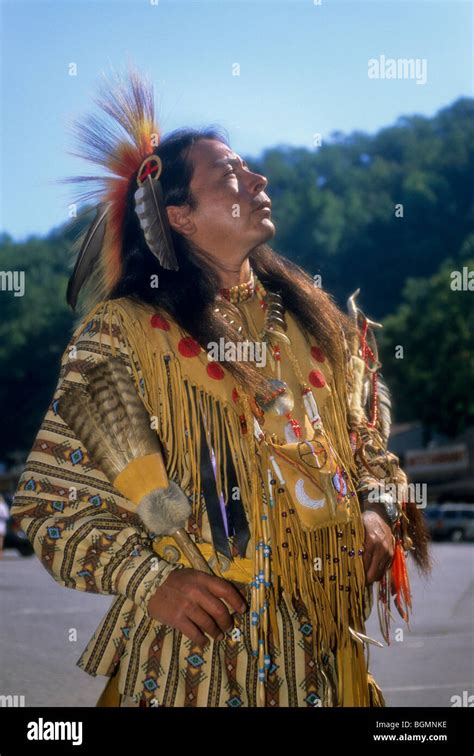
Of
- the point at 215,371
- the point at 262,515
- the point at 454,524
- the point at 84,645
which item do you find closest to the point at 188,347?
the point at 215,371

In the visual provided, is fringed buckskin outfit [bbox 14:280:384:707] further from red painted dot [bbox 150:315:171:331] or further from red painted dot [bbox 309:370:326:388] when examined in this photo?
red painted dot [bbox 309:370:326:388]

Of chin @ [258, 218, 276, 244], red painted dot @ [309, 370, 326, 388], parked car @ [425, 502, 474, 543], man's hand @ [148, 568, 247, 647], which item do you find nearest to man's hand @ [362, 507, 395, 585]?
red painted dot @ [309, 370, 326, 388]

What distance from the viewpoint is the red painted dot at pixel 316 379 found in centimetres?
317

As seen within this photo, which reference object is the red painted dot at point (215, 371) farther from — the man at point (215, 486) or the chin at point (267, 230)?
the chin at point (267, 230)

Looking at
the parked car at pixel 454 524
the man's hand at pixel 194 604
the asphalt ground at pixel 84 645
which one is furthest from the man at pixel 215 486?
the parked car at pixel 454 524

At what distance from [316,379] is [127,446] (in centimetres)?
61

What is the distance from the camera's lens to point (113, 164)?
3350mm

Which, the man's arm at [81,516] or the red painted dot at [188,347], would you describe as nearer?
the man's arm at [81,516]

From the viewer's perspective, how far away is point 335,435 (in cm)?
313

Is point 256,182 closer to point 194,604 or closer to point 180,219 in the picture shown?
point 180,219

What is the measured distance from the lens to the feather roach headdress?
130 inches

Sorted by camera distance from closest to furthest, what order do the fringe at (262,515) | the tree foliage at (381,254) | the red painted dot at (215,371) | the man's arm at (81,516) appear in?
the man's arm at (81,516), the fringe at (262,515), the red painted dot at (215,371), the tree foliage at (381,254)

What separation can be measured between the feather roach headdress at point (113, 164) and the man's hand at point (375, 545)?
92cm

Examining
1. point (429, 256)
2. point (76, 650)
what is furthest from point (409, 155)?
point (76, 650)
